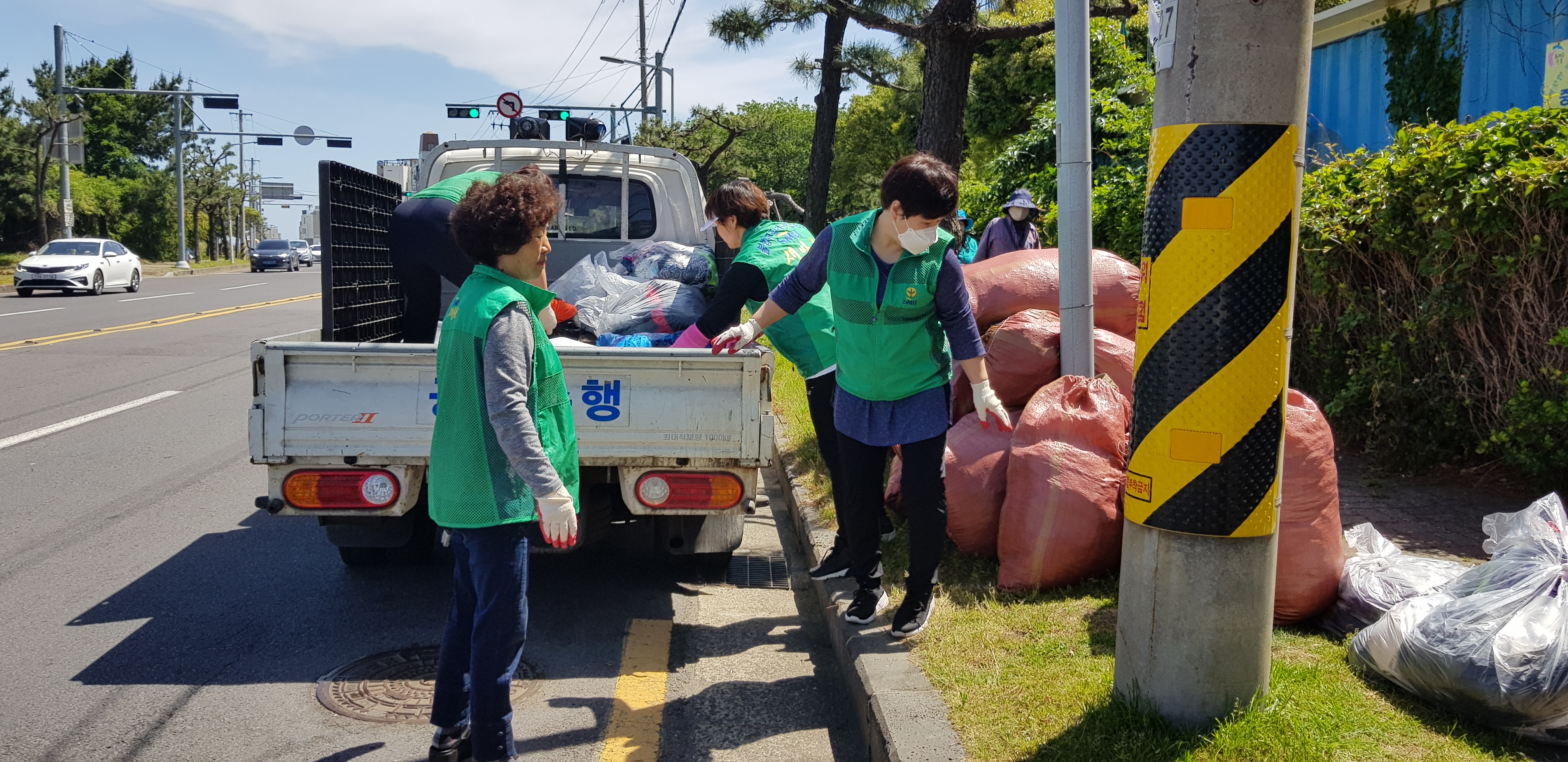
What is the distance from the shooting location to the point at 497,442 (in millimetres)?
3135

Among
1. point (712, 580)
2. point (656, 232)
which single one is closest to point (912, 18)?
point (656, 232)

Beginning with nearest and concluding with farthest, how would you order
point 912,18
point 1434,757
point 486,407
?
1. point 1434,757
2. point 486,407
3. point 912,18

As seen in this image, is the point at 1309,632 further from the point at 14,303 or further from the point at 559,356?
the point at 14,303

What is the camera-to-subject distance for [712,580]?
5.43m

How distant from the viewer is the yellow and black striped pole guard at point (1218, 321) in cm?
288

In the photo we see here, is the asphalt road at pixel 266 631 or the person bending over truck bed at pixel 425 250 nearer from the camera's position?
the asphalt road at pixel 266 631

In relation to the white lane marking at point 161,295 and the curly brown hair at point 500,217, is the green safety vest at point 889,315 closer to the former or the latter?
the curly brown hair at point 500,217

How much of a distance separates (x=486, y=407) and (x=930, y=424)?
1589 millimetres

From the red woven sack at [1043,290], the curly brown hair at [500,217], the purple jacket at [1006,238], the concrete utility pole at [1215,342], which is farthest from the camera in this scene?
the purple jacket at [1006,238]

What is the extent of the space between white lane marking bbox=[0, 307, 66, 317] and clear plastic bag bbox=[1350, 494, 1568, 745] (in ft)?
69.0

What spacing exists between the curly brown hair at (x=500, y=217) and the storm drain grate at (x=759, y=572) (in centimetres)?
266

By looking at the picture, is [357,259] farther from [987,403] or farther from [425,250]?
[987,403]

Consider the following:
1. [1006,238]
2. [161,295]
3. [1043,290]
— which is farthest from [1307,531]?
[161,295]

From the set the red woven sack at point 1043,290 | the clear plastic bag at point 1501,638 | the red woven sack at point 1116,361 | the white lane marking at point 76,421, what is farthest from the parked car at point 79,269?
the clear plastic bag at point 1501,638
